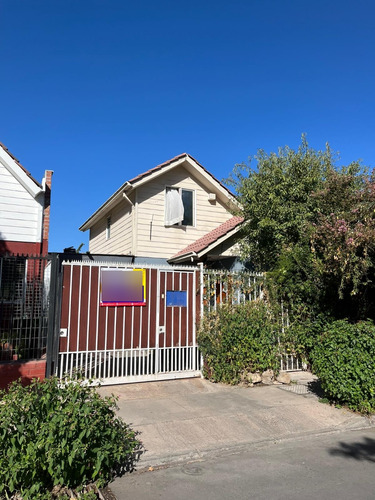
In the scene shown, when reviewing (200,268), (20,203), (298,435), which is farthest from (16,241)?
(298,435)

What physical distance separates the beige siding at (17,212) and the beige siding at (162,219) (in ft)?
11.1

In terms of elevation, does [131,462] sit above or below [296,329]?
below

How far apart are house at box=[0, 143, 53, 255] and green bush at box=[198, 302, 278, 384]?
5409mm

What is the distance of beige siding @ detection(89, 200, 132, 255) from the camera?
13.5 m

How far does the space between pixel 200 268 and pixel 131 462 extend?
4707mm

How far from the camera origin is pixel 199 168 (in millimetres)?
13734

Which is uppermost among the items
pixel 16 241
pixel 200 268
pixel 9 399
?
pixel 16 241

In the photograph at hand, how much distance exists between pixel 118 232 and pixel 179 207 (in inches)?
109

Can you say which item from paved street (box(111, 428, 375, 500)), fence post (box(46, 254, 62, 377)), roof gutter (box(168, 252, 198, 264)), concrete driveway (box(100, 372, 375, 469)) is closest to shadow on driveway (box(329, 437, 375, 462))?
paved street (box(111, 428, 375, 500))

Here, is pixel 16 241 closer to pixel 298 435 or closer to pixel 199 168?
pixel 199 168

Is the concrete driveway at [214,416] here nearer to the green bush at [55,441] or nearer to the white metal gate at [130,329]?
the white metal gate at [130,329]

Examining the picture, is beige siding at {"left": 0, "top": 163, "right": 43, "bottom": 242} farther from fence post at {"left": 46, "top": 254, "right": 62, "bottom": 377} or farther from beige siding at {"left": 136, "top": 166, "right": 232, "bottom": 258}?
fence post at {"left": 46, "top": 254, "right": 62, "bottom": 377}

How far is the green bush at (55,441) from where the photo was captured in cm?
338

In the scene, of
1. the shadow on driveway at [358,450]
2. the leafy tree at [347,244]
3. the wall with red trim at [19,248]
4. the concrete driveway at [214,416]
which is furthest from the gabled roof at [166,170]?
the shadow on driveway at [358,450]
